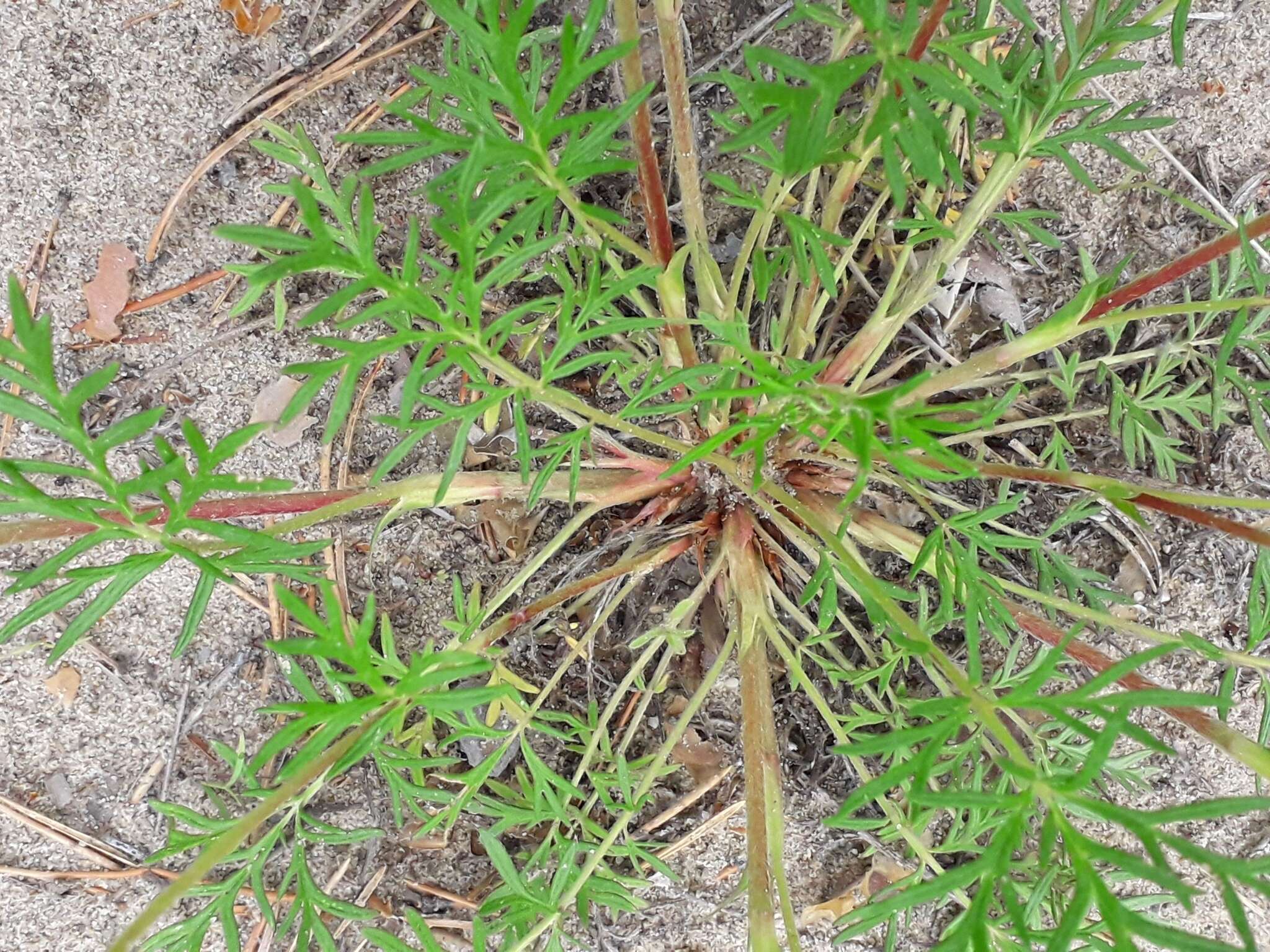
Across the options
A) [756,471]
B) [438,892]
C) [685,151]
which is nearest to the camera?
[756,471]

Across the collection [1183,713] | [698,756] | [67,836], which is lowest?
[67,836]

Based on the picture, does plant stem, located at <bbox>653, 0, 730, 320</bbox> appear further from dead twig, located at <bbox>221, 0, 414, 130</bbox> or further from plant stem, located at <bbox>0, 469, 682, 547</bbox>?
dead twig, located at <bbox>221, 0, 414, 130</bbox>

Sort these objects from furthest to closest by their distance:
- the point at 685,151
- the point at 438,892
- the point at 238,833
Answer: the point at 438,892, the point at 685,151, the point at 238,833

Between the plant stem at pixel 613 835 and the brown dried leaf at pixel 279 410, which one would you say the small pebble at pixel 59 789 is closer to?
the brown dried leaf at pixel 279 410

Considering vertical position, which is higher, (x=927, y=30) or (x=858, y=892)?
(x=927, y=30)

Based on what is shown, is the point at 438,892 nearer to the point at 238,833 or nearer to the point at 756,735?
the point at 756,735

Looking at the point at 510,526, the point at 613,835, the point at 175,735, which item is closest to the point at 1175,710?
the point at 613,835

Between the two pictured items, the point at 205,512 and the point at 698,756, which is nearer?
the point at 205,512
